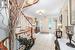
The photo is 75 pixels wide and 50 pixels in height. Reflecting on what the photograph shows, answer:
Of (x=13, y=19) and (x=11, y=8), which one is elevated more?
(x=11, y=8)

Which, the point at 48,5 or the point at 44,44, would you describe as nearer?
the point at 44,44

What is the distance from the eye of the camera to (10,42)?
2.54 meters

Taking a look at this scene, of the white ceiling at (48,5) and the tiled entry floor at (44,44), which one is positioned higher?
the white ceiling at (48,5)

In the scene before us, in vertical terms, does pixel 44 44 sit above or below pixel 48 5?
below

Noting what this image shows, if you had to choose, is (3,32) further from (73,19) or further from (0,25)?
(73,19)

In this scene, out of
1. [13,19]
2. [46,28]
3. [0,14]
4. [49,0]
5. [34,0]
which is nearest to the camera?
[0,14]

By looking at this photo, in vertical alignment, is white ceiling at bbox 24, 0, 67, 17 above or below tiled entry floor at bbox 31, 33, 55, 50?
above

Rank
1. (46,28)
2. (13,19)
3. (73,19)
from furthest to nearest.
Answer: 1. (46,28)
2. (73,19)
3. (13,19)

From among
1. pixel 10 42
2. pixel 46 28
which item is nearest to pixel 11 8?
pixel 10 42

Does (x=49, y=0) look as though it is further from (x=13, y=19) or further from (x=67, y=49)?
(x=67, y=49)

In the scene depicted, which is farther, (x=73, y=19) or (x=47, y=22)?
(x=47, y=22)

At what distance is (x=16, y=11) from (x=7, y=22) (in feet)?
1.01

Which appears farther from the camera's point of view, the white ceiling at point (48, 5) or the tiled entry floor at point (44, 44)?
the white ceiling at point (48, 5)

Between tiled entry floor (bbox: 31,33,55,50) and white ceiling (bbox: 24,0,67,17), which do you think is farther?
white ceiling (bbox: 24,0,67,17)
